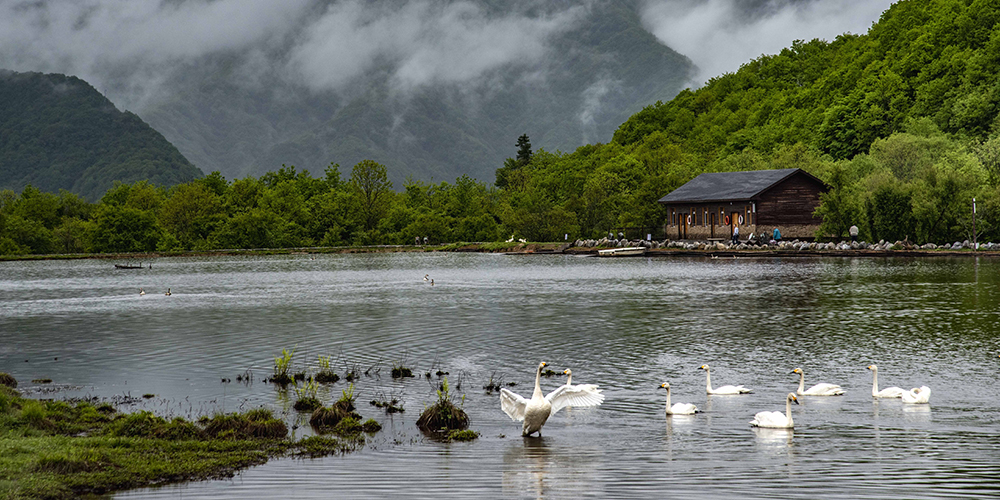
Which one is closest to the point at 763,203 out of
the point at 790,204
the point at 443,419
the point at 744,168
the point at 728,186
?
the point at 790,204

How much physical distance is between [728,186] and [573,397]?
80261 mm

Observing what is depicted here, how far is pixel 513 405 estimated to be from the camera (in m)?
15.3

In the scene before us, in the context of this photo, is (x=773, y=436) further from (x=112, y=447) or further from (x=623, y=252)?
(x=623, y=252)

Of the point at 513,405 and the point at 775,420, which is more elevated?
the point at 513,405

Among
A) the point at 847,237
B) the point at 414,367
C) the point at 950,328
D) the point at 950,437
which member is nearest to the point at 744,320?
the point at 950,328

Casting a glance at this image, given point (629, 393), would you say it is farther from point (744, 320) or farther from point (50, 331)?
point (50, 331)

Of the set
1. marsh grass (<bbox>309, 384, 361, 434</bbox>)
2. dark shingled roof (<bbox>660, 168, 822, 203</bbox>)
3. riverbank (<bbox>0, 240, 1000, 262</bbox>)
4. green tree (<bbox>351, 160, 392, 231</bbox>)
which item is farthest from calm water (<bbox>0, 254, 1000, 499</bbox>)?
green tree (<bbox>351, 160, 392, 231</bbox>)

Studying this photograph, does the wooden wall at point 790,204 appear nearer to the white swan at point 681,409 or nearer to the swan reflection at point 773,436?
the white swan at point 681,409

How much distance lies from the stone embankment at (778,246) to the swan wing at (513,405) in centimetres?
6254

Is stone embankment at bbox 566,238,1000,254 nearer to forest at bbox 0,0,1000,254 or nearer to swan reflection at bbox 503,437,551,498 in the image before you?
forest at bbox 0,0,1000,254

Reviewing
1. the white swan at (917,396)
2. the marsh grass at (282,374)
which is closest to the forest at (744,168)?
the white swan at (917,396)

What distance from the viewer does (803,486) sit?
11367 millimetres

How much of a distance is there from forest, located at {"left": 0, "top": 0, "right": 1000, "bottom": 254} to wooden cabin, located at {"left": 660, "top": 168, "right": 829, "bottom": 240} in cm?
437

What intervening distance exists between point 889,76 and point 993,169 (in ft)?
163
